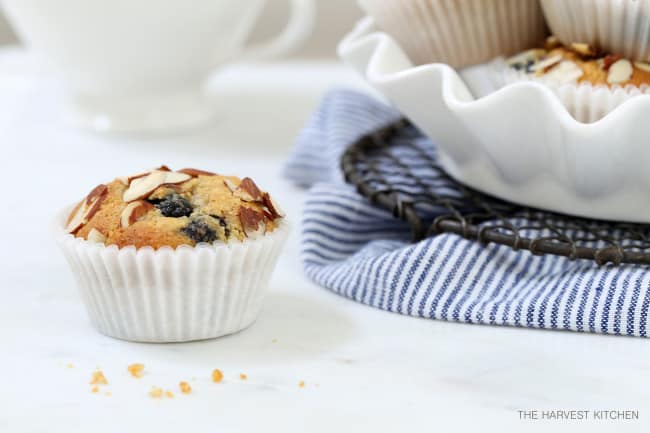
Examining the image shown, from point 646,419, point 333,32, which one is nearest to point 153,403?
point 646,419

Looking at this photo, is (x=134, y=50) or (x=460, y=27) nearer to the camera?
(x=460, y=27)

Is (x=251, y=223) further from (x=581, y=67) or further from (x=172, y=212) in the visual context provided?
(x=581, y=67)

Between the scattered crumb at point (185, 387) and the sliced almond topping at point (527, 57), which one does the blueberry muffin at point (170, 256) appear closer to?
the scattered crumb at point (185, 387)

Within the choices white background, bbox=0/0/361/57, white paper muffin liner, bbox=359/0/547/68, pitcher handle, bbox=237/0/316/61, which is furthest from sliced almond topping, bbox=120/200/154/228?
white background, bbox=0/0/361/57

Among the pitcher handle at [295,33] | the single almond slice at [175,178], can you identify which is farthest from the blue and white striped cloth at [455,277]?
the pitcher handle at [295,33]

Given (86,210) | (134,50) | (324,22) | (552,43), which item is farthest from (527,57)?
(324,22)

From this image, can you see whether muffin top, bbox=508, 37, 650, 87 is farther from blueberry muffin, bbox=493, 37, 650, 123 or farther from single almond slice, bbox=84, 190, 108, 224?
single almond slice, bbox=84, 190, 108, 224

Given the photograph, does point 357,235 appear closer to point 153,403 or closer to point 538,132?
point 538,132
